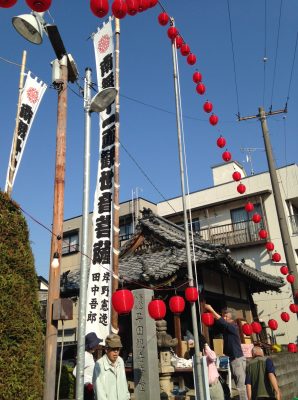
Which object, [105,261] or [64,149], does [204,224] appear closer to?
[105,261]

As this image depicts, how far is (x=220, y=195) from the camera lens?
29.1m

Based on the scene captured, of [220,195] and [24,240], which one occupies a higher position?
[220,195]

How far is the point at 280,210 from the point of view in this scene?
15625mm

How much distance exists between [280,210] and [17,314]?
12911mm

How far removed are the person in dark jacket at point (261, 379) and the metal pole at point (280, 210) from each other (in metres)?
8.11

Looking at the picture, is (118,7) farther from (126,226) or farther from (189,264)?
(126,226)

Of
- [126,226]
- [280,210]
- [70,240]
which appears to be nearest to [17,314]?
[280,210]

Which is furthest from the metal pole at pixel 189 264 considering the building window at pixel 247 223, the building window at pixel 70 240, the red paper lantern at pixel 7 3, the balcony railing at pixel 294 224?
the building window at pixel 70 240

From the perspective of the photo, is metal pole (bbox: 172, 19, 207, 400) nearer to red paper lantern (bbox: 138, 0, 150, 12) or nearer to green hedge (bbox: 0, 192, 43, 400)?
red paper lantern (bbox: 138, 0, 150, 12)

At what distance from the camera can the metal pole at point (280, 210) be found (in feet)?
49.4

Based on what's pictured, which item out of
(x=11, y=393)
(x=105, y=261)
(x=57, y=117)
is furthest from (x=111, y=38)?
(x=11, y=393)

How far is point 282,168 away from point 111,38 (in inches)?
760

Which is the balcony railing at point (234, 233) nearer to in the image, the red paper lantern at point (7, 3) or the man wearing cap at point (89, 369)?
the man wearing cap at point (89, 369)

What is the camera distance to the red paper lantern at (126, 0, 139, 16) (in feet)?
28.4
